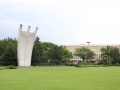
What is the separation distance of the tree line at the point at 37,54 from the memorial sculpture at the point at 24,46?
4.59 metres

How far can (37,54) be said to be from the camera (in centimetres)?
5031

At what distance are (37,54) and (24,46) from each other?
9582 millimetres

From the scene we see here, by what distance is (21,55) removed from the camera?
4084 centimetres

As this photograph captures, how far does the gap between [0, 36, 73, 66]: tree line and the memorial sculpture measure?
181 inches

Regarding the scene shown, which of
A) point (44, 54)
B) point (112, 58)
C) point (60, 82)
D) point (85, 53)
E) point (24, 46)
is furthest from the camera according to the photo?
point (85, 53)

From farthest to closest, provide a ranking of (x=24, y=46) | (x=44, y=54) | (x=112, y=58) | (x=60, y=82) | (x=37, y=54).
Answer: (x=112, y=58), (x=44, y=54), (x=37, y=54), (x=24, y=46), (x=60, y=82)

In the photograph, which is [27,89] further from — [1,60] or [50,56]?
[50,56]

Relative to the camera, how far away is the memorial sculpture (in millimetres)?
40531

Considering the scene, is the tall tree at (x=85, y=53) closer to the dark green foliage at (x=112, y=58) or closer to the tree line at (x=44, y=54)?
the tree line at (x=44, y=54)

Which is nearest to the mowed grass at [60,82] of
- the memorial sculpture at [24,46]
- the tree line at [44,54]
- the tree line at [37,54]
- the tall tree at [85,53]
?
the memorial sculpture at [24,46]

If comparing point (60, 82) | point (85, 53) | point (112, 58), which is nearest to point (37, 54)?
point (112, 58)

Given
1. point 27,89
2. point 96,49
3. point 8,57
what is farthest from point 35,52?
point 96,49

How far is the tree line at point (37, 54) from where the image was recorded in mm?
45281

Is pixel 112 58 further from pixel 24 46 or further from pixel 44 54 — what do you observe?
pixel 24 46
